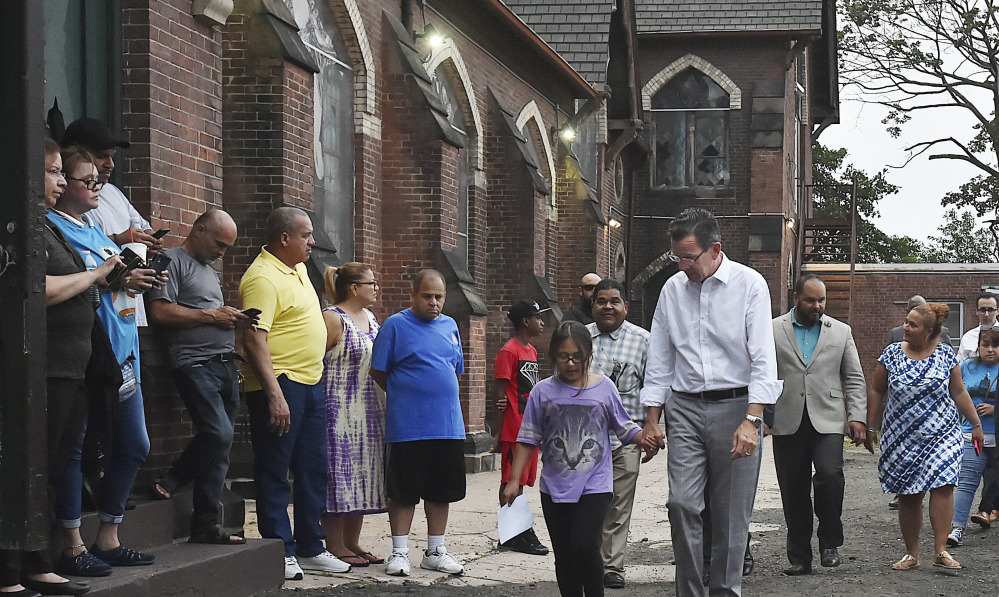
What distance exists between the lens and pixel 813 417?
787 cm

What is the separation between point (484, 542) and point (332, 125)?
6.13 metres

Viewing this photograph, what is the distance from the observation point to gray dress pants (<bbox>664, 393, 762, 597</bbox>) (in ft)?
19.4

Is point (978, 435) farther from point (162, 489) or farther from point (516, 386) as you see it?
point (162, 489)

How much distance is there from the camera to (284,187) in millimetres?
10078

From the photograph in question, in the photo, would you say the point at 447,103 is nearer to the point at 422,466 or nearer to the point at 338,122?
the point at 338,122

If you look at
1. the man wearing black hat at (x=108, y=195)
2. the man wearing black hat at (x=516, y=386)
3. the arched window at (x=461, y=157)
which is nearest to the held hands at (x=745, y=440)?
the man wearing black hat at (x=108, y=195)

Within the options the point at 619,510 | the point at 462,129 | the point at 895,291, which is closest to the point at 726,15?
the point at 895,291

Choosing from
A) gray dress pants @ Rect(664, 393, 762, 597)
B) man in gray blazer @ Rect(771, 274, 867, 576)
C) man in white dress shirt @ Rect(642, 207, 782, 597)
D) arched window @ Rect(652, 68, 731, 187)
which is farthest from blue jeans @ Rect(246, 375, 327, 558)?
arched window @ Rect(652, 68, 731, 187)

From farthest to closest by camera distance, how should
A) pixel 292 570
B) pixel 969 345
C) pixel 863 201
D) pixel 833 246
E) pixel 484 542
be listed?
pixel 863 201 → pixel 833 246 → pixel 969 345 → pixel 484 542 → pixel 292 570

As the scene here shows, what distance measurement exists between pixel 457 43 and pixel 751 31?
48.2ft

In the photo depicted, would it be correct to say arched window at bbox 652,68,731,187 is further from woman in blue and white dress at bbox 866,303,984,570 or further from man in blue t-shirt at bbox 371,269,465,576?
man in blue t-shirt at bbox 371,269,465,576

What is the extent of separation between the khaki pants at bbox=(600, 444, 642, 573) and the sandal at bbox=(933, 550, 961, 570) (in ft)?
6.81

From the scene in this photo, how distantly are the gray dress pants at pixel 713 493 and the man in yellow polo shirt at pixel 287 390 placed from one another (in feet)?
7.22

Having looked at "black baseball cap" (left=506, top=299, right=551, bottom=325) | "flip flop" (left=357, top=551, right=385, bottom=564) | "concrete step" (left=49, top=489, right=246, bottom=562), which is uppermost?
"black baseball cap" (left=506, top=299, right=551, bottom=325)
